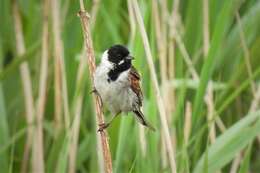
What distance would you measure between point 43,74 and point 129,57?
0.89 meters

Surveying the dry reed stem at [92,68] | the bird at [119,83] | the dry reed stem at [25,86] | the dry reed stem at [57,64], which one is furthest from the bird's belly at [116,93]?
the dry reed stem at [25,86]

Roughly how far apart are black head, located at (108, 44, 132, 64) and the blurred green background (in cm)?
12

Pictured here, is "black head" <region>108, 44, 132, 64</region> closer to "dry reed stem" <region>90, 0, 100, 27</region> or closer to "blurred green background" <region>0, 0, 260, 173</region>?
"blurred green background" <region>0, 0, 260, 173</region>

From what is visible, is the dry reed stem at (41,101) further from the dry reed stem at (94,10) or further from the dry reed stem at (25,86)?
the dry reed stem at (94,10)

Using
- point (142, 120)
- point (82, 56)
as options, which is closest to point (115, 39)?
point (82, 56)

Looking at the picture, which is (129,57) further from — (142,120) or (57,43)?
(57,43)

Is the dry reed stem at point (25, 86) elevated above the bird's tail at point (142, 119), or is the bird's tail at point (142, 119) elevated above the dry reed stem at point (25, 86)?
the dry reed stem at point (25, 86)

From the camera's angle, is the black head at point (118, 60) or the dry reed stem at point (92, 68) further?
the black head at point (118, 60)

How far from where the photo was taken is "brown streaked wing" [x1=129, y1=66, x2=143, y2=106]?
245 cm

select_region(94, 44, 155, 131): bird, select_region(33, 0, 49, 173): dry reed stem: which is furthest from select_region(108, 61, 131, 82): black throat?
select_region(33, 0, 49, 173): dry reed stem

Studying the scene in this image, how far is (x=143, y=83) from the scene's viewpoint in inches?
110

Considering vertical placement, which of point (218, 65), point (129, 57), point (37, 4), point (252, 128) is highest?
point (37, 4)

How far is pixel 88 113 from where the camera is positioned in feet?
10.7

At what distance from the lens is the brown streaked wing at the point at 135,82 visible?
2.45m
